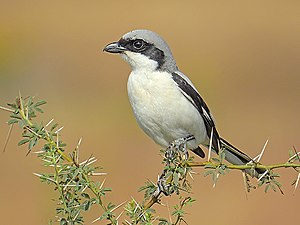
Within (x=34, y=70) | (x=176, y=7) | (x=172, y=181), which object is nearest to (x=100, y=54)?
(x=34, y=70)

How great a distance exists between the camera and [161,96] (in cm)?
345

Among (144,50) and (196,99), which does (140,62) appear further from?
(196,99)

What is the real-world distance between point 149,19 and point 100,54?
2.79 meters

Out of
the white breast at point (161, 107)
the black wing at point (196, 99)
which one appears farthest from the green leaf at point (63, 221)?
the black wing at point (196, 99)

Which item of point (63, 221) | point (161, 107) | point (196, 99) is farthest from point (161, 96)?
point (63, 221)

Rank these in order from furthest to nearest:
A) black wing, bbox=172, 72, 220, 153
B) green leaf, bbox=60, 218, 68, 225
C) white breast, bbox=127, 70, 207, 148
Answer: black wing, bbox=172, 72, 220, 153 < white breast, bbox=127, 70, 207, 148 < green leaf, bbox=60, 218, 68, 225

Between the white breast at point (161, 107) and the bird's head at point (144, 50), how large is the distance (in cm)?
5

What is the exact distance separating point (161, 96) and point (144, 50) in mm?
283

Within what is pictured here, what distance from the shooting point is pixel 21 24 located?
15.6m

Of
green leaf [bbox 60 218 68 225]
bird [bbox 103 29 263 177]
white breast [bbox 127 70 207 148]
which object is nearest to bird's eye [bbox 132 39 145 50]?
bird [bbox 103 29 263 177]

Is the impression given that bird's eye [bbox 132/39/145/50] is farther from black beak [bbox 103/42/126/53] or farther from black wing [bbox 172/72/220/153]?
black wing [bbox 172/72/220/153]

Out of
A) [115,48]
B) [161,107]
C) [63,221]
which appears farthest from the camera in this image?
[115,48]

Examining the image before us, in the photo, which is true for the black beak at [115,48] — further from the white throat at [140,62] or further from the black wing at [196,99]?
the black wing at [196,99]

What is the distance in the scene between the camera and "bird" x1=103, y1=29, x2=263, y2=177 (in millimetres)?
3463
